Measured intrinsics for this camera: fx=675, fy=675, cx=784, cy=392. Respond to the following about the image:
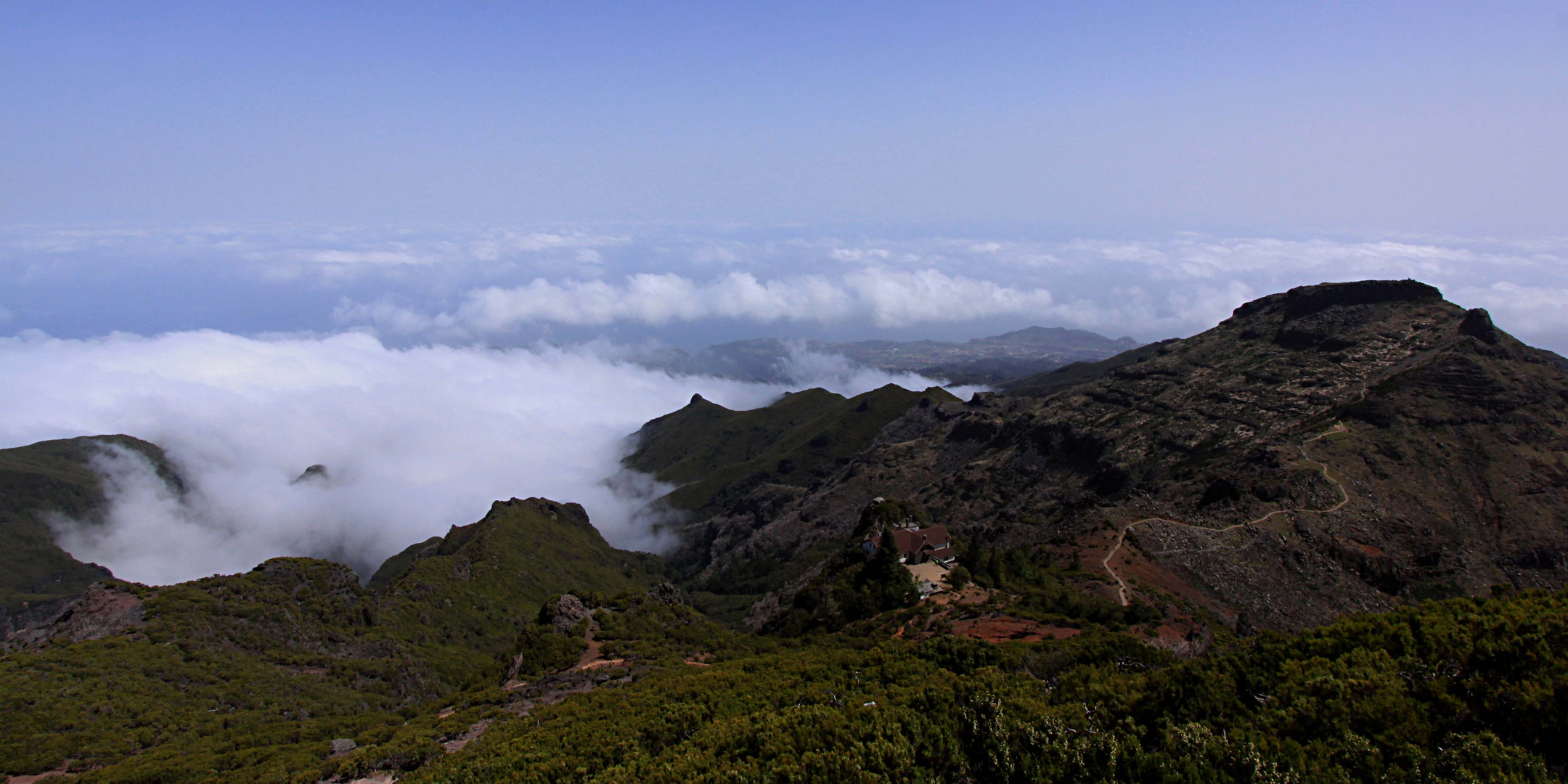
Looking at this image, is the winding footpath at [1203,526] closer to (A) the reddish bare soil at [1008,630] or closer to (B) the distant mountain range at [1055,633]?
(B) the distant mountain range at [1055,633]

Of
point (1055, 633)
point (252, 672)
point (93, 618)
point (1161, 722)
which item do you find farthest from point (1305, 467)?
point (93, 618)

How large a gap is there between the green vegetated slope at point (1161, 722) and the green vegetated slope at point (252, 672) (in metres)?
15.9

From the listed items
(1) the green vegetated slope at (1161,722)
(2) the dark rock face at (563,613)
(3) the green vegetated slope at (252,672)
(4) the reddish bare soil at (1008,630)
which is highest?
(1) the green vegetated slope at (1161,722)

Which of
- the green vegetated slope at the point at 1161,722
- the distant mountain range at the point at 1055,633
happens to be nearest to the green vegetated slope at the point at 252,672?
the distant mountain range at the point at 1055,633

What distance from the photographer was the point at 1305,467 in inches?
3585

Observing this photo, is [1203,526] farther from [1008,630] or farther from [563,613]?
[563,613]

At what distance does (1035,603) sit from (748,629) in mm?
49955

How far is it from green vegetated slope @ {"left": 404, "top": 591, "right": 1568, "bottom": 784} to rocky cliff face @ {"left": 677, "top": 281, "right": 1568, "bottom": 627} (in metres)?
39.9

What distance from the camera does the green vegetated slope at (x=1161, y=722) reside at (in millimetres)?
19531

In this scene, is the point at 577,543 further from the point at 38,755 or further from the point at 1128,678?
the point at 1128,678

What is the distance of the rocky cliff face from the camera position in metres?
72.8

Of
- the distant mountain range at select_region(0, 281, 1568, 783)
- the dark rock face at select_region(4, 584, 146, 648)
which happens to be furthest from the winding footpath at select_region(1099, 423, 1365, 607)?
the dark rock face at select_region(4, 584, 146, 648)

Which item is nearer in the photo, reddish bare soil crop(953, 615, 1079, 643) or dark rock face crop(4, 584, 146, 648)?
reddish bare soil crop(953, 615, 1079, 643)

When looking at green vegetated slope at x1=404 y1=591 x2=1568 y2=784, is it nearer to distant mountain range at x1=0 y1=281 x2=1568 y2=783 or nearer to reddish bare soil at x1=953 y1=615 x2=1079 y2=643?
distant mountain range at x1=0 y1=281 x2=1568 y2=783
